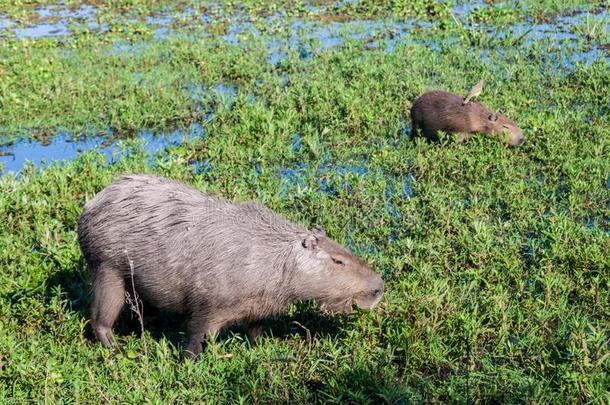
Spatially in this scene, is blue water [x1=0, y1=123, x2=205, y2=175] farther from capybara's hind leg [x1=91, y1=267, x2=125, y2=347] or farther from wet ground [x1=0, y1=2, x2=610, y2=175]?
capybara's hind leg [x1=91, y1=267, x2=125, y2=347]

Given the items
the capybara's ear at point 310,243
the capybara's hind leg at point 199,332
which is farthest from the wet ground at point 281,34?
the capybara's ear at point 310,243

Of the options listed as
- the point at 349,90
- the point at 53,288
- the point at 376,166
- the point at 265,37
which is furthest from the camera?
the point at 265,37

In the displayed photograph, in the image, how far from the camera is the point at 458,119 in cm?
777

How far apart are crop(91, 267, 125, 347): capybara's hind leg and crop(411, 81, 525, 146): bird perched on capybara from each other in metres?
4.23

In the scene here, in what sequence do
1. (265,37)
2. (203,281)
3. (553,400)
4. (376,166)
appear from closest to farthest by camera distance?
1. (553,400)
2. (203,281)
3. (376,166)
4. (265,37)

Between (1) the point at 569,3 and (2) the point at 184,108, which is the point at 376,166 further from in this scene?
(1) the point at 569,3

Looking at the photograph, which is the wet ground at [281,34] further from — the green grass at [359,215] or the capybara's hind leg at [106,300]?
the capybara's hind leg at [106,300]

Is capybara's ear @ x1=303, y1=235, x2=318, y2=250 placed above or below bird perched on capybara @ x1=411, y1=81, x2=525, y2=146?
above

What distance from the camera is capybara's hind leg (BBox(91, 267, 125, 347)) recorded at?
15.0 ft

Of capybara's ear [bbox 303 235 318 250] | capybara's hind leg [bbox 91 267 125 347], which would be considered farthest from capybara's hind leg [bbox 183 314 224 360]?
capybara's ear [bbox 303 235 318 250]

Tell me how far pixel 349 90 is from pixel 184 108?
82.3 inches

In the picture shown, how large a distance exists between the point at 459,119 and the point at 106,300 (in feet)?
15.0

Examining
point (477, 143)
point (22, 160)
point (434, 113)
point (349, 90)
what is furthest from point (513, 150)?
point (22, 160)

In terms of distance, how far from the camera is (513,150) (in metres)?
7.37
